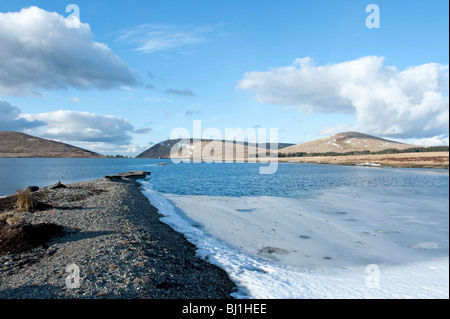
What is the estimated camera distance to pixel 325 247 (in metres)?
15.4

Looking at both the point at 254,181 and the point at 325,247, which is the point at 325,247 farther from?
the point at 254,181

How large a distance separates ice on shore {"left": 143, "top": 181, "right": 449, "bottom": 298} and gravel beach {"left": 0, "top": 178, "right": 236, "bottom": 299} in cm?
144

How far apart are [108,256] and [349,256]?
12212mm

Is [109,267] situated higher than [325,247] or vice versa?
[109,267]

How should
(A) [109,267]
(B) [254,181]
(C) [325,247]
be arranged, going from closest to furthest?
(A) [109,267] < (C) [325,247] < (B) [254,181]

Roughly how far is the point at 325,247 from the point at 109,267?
1201cm

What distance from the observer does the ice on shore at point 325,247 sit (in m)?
10.3

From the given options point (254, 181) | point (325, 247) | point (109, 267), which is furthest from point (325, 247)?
point (254, 181)

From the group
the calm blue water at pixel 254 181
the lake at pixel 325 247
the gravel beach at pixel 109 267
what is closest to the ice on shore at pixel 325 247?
the lake at pixel 325 247

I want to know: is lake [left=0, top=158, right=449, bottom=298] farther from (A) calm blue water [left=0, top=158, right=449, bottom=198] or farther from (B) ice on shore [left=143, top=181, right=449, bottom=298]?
(A) calm blue water [left=0, top=158, right=449, bottom=198]

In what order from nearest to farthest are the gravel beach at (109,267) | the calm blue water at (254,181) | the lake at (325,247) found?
the gravel beach at (109,267) < the lake at (325,247) < the calm blue water at (254,181)

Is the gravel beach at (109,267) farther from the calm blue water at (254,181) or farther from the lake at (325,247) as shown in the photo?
the calm blue water at (254,181)

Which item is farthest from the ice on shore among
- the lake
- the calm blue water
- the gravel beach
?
the calm blue water

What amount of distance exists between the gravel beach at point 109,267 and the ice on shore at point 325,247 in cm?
144
